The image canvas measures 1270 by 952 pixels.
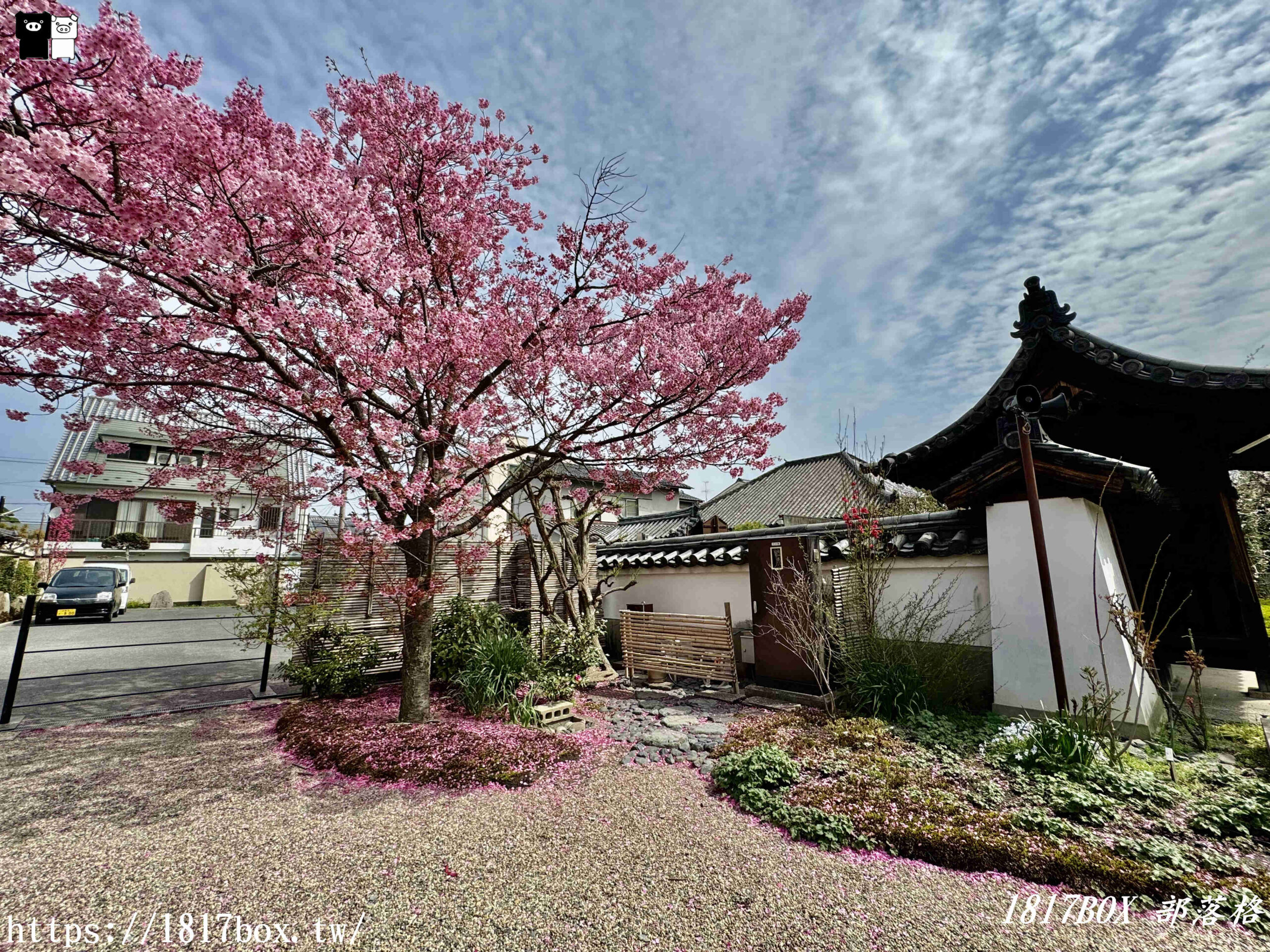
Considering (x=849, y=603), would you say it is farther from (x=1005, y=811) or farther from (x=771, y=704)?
(x=1005, y=811)

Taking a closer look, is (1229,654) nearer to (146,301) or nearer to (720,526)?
(146,301)

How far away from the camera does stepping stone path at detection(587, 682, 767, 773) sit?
4.87 metres

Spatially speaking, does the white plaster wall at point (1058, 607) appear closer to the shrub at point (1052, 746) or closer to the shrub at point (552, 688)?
the shrub at point (1052, 746)

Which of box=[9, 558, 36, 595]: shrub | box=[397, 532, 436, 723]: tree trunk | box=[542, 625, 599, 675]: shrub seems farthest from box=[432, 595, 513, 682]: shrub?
box=[9, 558, 36, 595]: shrub

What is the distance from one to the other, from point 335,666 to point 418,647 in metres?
1.90

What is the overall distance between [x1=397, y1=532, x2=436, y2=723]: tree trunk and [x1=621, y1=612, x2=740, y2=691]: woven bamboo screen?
333cm

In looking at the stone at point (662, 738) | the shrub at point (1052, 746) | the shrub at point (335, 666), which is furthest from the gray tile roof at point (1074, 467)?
the shrub at point (335, 666)

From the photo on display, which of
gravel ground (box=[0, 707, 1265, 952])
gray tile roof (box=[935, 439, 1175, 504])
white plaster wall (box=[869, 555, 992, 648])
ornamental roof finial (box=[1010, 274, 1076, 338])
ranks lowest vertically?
gravel ground (box=[0, 707, 1265, 952])

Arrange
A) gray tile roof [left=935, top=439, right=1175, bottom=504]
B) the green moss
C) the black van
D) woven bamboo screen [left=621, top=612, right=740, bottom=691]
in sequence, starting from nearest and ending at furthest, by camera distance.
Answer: the green moss
gray tile roof [left=935, top=439, right=1175, bottom=504]
woven bamboo screen [left=621, top=612, right=740, bottom=691]
the black van

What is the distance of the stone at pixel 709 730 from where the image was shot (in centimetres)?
544

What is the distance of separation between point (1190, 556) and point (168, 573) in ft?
90.8

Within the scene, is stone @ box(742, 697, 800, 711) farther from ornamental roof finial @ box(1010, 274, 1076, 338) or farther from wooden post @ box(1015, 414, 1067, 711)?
ornamental roof finial @ box(1010, 274, 1076, 338)

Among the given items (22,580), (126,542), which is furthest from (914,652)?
(126,542)

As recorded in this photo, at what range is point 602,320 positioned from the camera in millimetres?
6098
